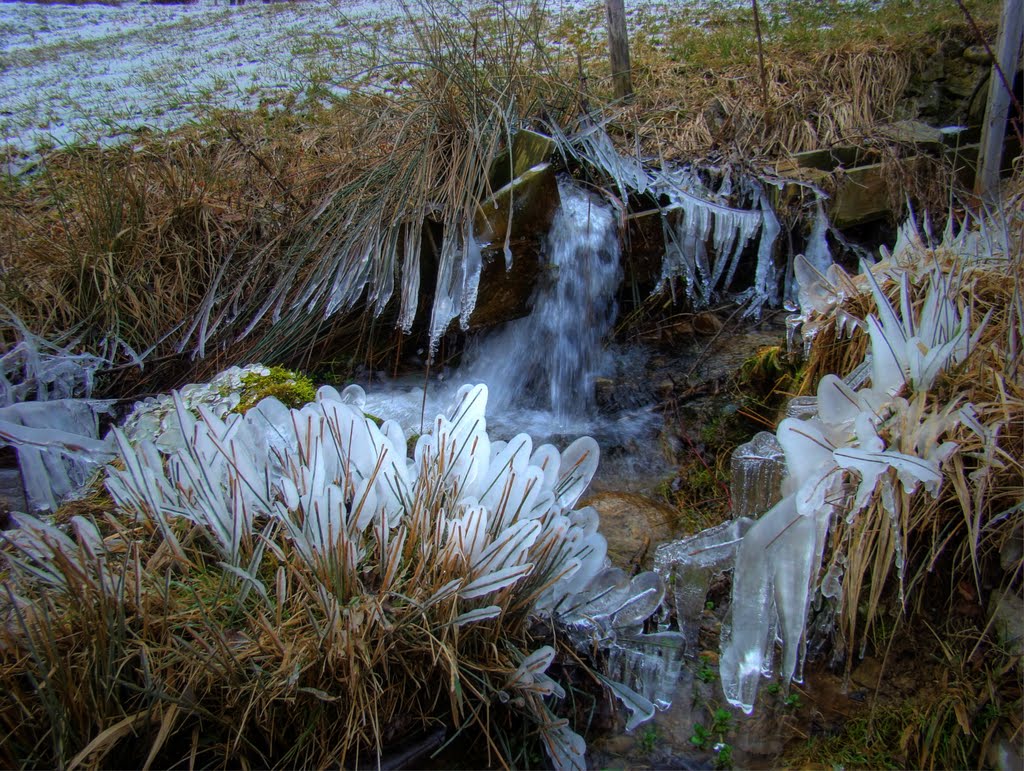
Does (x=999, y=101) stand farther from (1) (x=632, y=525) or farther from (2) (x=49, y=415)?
(2) (x=49, y=415)

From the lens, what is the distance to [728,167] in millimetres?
3232

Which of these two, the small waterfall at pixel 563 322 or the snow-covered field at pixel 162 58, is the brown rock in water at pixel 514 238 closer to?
the small waterfall at pixel 563 322

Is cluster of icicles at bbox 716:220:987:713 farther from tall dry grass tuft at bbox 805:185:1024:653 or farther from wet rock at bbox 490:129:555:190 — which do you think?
wet rock at bbox 490:129:555:190

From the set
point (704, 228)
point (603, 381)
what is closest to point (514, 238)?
point (603, 381)

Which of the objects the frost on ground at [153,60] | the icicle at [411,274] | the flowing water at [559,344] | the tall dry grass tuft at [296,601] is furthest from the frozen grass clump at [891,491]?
the frost on ground at [153,60]

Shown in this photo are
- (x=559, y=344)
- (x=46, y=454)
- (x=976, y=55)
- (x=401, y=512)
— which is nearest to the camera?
(x=401, y=512)

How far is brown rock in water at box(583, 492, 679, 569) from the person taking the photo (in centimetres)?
205

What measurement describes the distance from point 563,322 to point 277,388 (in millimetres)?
1217

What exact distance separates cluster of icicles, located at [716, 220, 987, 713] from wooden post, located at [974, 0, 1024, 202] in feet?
5.34

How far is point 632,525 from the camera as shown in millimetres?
2193

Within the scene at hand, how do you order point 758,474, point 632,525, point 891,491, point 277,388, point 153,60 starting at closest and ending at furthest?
point 891,491, point 758,474, point 632,525, point 277,388, point 153,60

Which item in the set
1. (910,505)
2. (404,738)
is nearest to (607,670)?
(404,738)

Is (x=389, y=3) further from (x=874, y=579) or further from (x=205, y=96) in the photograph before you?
(x=874, y=579)

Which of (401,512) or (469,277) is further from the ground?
(469,277)
